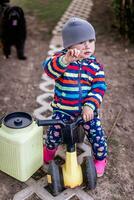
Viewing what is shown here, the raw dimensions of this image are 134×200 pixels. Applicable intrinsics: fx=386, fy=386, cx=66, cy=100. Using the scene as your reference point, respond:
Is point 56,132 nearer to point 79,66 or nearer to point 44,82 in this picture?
point 79,66

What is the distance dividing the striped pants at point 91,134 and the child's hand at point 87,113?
7.2 inches

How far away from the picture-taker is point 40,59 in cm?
477

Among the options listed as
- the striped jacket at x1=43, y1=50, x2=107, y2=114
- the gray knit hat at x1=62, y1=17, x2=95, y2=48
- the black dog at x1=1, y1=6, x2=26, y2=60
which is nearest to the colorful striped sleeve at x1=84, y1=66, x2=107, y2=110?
the striped jacket at x1=43, y1=50, x2=107, y2=114

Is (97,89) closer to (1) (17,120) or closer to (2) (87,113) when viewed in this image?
A: (2) (87,113)

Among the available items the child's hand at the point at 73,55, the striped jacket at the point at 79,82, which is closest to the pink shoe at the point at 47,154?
the striped jacket at the point at 79,82

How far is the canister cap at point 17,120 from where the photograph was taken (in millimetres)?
2543

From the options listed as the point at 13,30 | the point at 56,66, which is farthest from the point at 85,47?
the point at 13,30

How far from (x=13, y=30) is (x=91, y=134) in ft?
7.74

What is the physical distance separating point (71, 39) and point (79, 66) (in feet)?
0.68

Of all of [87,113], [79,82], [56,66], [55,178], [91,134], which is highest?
[56,66]

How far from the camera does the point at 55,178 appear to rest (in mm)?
2535

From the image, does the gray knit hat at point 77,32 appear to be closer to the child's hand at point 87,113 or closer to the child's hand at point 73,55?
the child's hand at point 73,55

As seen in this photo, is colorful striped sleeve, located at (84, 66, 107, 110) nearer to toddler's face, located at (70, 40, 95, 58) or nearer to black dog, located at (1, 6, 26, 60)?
toddler's face, located at (70, 40, 95, 58)

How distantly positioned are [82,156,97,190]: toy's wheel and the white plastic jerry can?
0.37 meters
